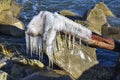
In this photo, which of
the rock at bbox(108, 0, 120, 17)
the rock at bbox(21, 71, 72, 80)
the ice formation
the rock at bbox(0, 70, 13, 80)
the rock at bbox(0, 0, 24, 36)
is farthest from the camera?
the rock at bbox(108, 0, 120, 17)

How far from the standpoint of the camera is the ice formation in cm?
A: 910

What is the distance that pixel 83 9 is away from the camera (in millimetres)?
18594

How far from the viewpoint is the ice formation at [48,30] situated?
9101 millimetres

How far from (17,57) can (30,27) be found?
2413 mm

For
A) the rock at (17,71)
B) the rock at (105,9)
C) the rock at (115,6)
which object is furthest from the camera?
the rock at (115,6)

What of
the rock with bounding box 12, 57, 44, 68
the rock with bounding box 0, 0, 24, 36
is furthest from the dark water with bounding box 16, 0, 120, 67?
the rock with bounding box 12, 57, 44, 68

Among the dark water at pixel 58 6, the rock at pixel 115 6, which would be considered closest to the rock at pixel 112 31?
the rock at pixel 115 6

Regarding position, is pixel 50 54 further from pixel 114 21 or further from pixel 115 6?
pixel 115 6

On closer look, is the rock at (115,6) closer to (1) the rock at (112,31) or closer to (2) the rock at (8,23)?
(1) the rock at (112,31)

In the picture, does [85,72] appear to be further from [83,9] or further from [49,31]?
[83,9]

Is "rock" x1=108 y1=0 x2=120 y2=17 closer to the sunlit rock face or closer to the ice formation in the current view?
the sunlit rock face

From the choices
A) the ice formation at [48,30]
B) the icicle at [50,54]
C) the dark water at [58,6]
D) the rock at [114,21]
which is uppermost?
the ice formation at [48,30]

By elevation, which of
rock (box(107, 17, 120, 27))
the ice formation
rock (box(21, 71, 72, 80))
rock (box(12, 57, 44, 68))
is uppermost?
the ice formation

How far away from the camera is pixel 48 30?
905 centimetres
